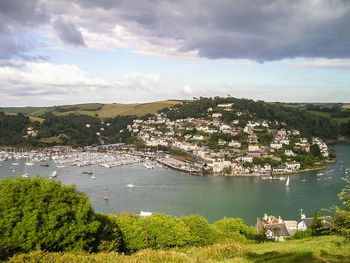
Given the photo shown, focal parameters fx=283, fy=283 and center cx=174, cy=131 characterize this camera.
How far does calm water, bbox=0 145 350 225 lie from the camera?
15.4 metres

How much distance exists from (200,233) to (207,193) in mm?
11162

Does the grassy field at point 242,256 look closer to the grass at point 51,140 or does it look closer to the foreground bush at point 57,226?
the foreground bush at point 57,226

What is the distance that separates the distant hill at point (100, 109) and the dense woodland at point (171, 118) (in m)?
9.29

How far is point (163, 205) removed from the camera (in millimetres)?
16250

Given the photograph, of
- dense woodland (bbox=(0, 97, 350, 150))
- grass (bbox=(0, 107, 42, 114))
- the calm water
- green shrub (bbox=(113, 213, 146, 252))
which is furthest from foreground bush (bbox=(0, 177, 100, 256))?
grass (bbox=(0, 107, 42, 114))

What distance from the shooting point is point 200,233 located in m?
8.01

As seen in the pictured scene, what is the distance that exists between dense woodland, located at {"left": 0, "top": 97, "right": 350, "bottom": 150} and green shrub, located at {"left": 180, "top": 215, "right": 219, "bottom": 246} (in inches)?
1256

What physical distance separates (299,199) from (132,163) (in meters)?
19.4

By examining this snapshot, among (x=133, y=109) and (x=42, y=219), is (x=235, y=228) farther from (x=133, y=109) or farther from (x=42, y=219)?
(x=133, y=109)

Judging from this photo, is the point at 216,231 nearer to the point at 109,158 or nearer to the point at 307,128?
the point at 109,158

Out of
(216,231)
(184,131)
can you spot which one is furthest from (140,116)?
(216,231)

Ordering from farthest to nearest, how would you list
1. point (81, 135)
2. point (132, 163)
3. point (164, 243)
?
point (81, 135) → point (132, 163) → point (164, 243)

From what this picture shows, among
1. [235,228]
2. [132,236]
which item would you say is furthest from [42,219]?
[235,228]

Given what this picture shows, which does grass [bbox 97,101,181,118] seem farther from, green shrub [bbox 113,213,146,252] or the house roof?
green shrub [bbox 113,213,146,252]
